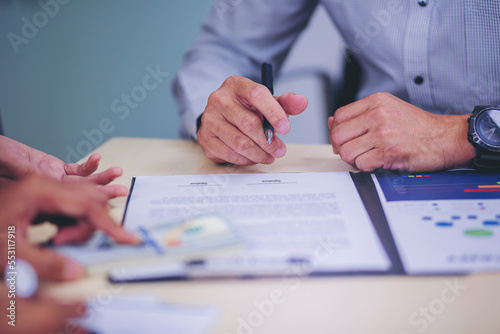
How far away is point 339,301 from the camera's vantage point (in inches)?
14.7

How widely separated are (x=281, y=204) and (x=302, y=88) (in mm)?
715

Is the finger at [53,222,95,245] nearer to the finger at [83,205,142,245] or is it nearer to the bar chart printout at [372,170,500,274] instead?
the finger at [83,205,142,245]

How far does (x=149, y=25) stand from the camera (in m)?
1.77

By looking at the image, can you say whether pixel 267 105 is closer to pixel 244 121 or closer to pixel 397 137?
pixel 244 121

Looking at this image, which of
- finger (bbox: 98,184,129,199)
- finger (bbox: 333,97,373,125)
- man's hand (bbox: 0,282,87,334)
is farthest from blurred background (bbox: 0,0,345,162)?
man's hand (bbox: 0,282,87,334)

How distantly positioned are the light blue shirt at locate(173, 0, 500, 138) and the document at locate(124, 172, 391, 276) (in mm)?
260

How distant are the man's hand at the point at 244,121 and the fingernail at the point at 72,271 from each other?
342 mm

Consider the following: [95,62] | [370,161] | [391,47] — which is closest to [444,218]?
[370,161]

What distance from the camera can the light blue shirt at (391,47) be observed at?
80cm

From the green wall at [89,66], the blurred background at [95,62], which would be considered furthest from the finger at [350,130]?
the green wall at [89,66]

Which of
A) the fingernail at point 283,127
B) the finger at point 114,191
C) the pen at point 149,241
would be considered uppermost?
the pen at point 149,241

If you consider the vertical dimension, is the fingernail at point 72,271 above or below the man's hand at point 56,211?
below

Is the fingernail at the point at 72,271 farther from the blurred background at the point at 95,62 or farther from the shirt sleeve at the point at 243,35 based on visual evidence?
the blurred background at the point at 95,62

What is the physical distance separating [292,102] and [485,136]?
1.05 ft
